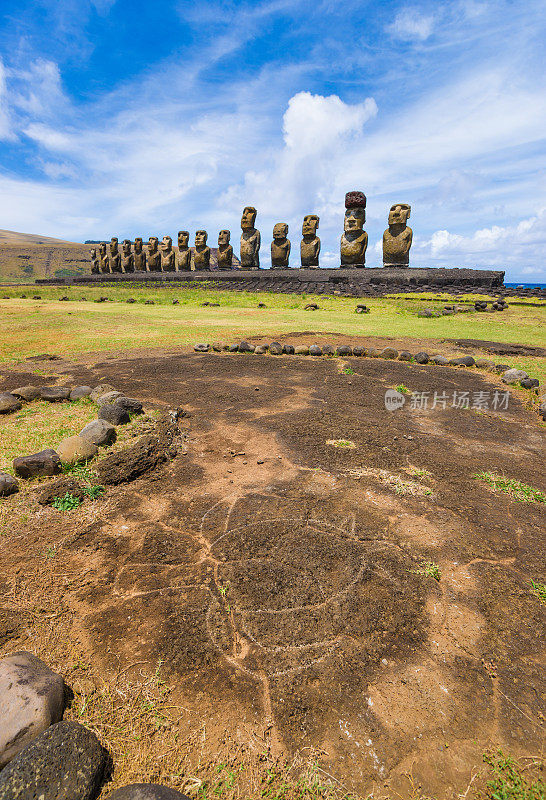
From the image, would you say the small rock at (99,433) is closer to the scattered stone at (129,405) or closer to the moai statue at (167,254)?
the scattered stone at (129,405)

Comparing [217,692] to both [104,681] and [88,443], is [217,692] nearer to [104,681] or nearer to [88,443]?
[104,681]

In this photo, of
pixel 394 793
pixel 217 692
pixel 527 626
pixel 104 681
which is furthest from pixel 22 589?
pixel 527 626

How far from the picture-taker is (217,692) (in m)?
2.35

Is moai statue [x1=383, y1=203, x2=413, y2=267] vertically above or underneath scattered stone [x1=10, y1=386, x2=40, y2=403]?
above

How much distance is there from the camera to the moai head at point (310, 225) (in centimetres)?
2995

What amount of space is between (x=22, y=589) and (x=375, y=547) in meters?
2.88

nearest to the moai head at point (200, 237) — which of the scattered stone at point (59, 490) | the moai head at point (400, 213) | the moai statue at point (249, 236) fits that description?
the moai statue at point (249, 236)

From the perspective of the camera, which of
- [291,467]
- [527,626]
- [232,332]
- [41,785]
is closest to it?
[41,785]

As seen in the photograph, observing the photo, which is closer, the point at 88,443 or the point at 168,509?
the point at 168,509

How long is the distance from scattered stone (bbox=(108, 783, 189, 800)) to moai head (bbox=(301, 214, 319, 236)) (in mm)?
31871

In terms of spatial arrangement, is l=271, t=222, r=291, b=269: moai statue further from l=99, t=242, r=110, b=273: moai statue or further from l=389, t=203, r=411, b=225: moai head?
l=99, t=242, r=110, b=273: moai statue

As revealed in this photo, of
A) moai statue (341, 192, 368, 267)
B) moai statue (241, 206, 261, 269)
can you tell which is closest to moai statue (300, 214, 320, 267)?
moai statue (341, 192, 368, 267)

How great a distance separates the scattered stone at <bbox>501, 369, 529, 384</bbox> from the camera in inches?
340

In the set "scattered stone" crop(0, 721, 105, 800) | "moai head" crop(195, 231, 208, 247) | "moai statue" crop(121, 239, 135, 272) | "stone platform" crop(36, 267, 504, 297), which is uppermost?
"moai head" crop(195, 231, 208, 247)
